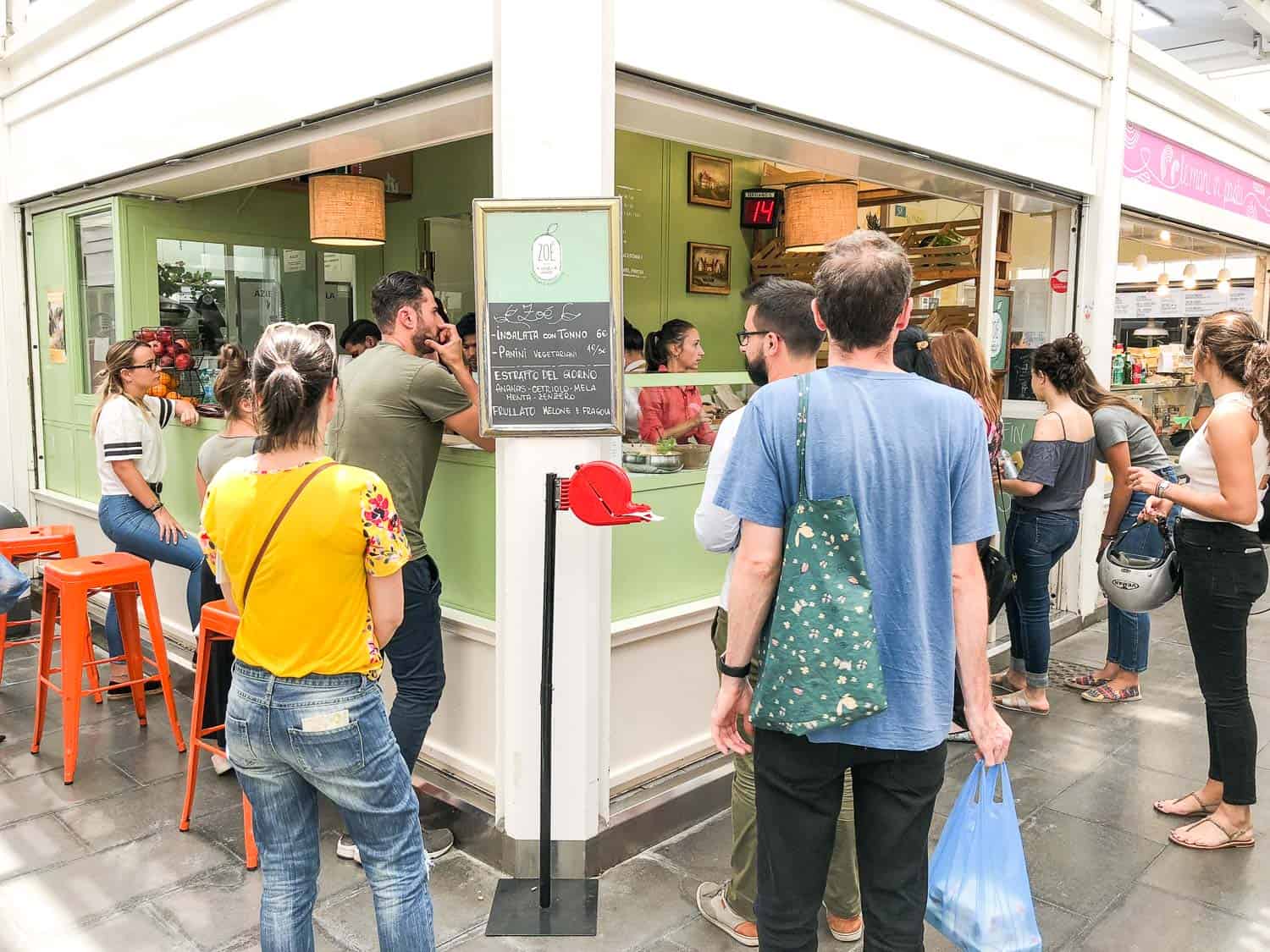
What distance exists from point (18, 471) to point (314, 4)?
4.09 metres

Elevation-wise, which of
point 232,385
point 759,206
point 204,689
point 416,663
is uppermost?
point 759,206

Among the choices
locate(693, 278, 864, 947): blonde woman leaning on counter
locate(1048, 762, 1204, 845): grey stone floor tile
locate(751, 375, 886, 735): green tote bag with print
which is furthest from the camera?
locate(1048, 762, 1204, 845): grey stone floor tile

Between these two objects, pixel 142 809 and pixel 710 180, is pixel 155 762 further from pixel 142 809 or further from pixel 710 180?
pixel 710 180

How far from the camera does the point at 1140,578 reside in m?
3.73

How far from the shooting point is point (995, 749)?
1989 mm

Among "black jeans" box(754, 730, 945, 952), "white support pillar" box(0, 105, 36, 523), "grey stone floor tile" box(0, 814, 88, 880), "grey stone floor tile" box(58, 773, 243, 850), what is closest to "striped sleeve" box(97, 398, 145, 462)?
"grey stone floor tile" box(58, 773, 243, 850)

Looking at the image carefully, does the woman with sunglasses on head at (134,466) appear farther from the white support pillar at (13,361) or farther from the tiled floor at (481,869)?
the white support pillar at (13,361)

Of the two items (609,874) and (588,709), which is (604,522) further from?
(609,874)

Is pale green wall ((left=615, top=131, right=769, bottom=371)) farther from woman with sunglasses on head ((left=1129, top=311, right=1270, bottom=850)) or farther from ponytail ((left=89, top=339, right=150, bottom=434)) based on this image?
woman with sunglasses on head ((left=1129, top=311, right=1270, bottom=850))

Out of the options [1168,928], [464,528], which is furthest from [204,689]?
[1168,928]

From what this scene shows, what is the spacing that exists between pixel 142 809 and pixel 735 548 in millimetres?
2574

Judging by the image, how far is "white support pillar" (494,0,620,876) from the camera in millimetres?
2779

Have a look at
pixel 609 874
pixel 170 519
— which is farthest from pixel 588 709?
pixel 170 519

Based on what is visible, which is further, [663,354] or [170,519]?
[663,354]
